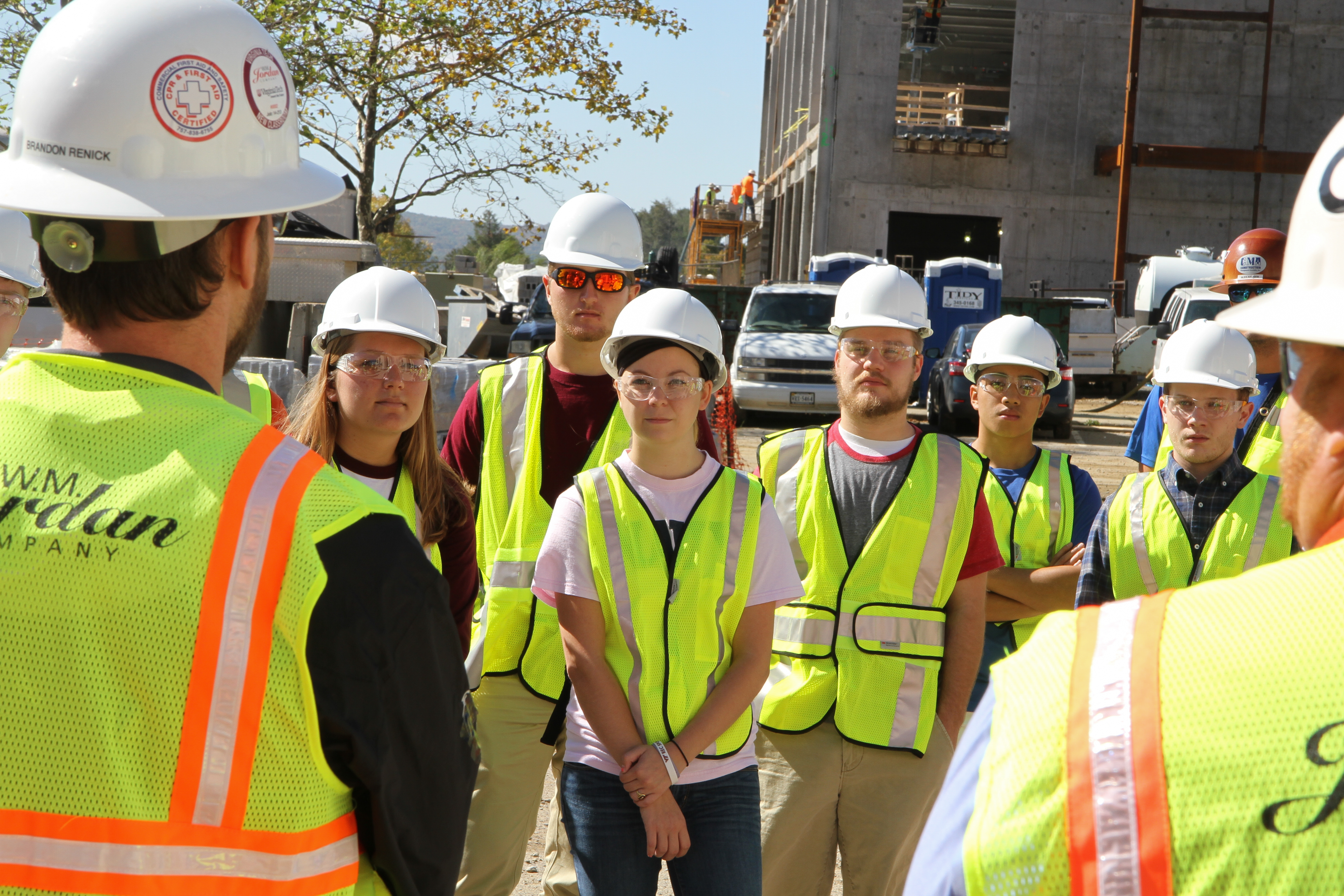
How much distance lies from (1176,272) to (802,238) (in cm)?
1392

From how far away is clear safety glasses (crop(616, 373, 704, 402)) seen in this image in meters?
3.20

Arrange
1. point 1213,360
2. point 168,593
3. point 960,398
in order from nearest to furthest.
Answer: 1. point 168,593
2. point 1213,360
3. point 960,398

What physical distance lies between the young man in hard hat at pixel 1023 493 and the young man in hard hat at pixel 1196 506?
0.22m


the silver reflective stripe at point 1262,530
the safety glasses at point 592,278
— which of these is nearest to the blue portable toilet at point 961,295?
the safety glasses at point 592,278

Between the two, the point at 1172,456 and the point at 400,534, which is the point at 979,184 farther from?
the point at 400,534

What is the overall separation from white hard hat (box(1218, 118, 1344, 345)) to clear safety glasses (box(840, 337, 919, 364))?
254 cm

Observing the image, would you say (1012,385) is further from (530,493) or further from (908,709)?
(530,493)

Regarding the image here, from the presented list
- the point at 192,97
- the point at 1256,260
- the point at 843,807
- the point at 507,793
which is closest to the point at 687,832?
the point at 843,807

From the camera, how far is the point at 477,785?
348cm

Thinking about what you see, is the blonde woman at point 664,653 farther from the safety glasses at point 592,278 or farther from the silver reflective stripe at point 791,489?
the safety glasses at point 592,278

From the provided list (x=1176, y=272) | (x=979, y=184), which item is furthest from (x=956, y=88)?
(x=1176, y=272)

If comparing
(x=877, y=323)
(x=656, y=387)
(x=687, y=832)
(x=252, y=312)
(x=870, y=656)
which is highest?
(x=877, y=323)

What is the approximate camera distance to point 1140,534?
3.59 metres

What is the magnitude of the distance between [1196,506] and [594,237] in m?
2.24
